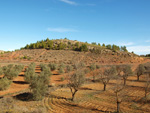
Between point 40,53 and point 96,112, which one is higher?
point 40,53

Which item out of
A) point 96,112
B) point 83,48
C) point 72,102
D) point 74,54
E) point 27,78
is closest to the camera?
point 96,112

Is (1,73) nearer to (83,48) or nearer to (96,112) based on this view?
(96,112)

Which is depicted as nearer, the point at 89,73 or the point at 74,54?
the point at 89,73

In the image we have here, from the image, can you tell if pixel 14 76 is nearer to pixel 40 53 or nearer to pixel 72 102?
pixel 72 102

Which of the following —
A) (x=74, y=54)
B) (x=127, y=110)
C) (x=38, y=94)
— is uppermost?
(x=74, y=54)

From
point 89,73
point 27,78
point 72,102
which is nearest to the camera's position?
point 72,102

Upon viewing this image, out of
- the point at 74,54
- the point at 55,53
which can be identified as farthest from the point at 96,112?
the point at 55,53

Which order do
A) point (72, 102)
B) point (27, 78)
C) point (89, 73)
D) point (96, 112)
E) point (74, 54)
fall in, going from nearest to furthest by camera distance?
point (96, 112), point (72, 102), point (27, 78), point (89, 73), point (74, 54)

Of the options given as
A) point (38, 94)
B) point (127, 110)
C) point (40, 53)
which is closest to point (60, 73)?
point (38, 94)

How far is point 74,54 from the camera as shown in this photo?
91.6 m

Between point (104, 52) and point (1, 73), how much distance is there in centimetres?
7750

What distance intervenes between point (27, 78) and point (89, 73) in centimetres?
2830

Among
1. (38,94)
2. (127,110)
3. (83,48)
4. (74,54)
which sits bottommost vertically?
(127,110)

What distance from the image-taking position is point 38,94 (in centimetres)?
1927
